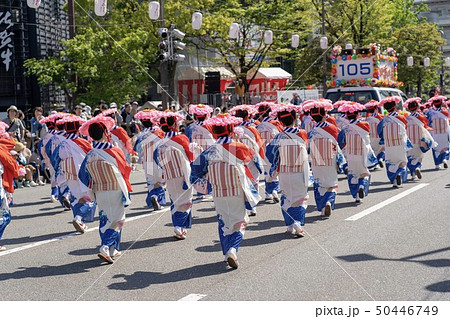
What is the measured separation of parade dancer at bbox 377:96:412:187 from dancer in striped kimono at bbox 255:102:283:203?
7.59 feet

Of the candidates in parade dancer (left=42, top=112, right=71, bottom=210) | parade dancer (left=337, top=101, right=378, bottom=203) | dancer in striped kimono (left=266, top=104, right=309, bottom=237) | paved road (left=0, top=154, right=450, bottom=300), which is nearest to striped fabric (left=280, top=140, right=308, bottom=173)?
dancer in striped kimono (left=266, top=104, right=309, bottom=237)

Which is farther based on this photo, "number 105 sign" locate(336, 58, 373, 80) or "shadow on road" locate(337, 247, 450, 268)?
"number 105 sign" locate(336, 58, 373, 80)

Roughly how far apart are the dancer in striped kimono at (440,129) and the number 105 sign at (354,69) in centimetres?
331

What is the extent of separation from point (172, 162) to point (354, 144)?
409cm

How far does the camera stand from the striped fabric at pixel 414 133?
1492 centimetres

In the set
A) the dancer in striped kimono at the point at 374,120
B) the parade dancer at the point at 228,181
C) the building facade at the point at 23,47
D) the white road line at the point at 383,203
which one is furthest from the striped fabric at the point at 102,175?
the building facade at the point at 23,47

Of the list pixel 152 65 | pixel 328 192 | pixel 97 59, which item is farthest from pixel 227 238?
pixel 152 65

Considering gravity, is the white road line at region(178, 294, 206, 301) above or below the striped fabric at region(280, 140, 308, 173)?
below

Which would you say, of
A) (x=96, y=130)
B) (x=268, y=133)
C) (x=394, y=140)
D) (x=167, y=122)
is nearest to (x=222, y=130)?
(x=96, y=130)

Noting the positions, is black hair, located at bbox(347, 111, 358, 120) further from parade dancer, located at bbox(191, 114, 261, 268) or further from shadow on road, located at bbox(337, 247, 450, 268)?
parade dancer, located at bbox(191, 114, 261, 268)

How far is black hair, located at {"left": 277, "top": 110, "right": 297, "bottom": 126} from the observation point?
9.27m

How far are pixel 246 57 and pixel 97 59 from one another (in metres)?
14.0

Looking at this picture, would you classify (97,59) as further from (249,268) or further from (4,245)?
(249,268)

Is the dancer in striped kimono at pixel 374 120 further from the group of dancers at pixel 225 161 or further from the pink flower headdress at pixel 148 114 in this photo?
the pink flower headdress at pixel 148 114
